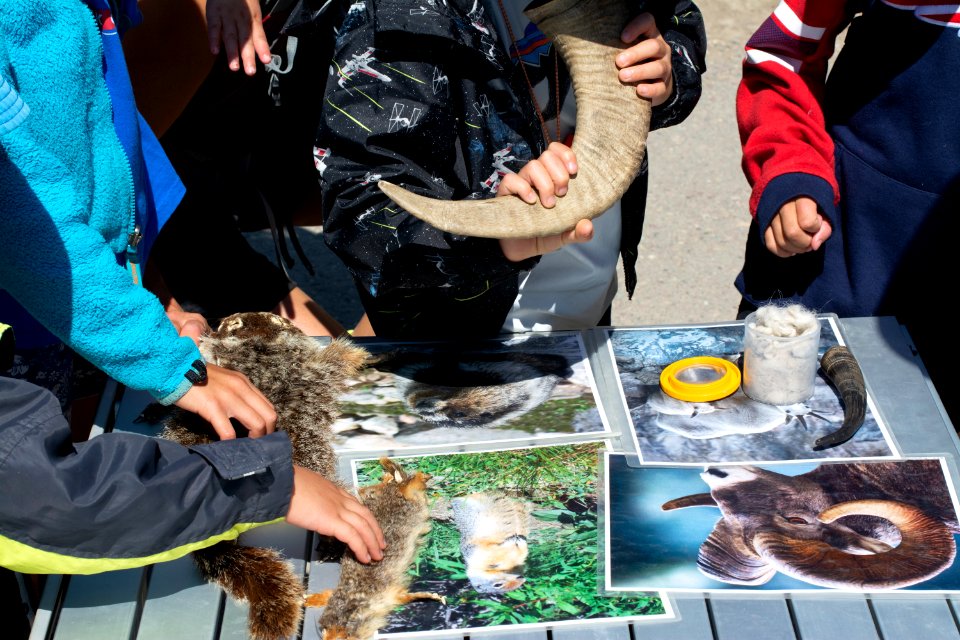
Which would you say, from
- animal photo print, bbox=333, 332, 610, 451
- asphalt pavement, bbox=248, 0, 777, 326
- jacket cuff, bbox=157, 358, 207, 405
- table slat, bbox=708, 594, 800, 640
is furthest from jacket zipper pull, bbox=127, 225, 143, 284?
asphalt pavement, bbox=248, 0, 777, 326

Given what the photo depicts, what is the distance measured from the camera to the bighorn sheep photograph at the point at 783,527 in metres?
1.52

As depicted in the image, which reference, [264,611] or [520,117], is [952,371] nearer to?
[520,117]

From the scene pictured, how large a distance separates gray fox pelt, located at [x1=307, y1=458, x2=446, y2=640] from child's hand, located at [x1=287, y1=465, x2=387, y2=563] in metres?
0.02

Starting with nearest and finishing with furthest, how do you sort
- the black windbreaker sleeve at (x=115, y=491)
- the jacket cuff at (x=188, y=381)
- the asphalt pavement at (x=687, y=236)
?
the black windbreaker sleeve at (x=115, y=491), the jacket cuff at (x=188, y=381), the asphalt pavement at (x=687, y=236)

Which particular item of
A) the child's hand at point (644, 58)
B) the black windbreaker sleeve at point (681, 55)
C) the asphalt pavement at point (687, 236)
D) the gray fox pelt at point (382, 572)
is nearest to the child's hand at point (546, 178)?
the child's hand at point (644, 58)

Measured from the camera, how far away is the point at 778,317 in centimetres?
185

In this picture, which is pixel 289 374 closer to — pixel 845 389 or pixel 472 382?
pixel 472 382

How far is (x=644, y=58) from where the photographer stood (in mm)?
1698

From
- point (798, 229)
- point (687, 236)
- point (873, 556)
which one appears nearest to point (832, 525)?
point (873, 556)

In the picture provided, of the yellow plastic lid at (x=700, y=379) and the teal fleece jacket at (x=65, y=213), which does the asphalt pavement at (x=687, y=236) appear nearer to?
the yellow plastic lid at (x=700, y=379)

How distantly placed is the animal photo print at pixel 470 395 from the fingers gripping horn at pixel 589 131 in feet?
1.48

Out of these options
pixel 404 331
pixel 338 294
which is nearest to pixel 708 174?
pixel 338 294

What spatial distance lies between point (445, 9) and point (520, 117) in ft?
0.82

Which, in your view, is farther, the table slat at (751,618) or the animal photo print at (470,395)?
the animal photo print at (470,395)
